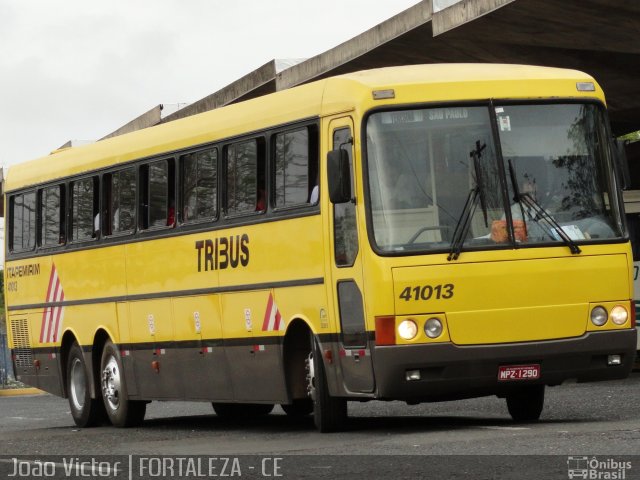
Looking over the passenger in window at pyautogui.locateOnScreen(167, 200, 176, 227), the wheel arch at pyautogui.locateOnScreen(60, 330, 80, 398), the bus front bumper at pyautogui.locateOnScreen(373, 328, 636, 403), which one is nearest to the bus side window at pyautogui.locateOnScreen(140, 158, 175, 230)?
the passenger in window at pyautogui.locateOnScreen(167, 200, 176, 227)

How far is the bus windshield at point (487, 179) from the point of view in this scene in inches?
575

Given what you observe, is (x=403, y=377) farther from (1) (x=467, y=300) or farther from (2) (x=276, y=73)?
(2) (x=276, y=73)

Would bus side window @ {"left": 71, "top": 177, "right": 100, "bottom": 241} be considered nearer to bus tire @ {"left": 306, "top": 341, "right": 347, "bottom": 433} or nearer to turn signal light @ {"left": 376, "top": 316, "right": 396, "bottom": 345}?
bus tire @ {"left": 306, "top": 341, "right": 347, "bottom": 433}

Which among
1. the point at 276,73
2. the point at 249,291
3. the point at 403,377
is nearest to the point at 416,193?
the point at 403,377

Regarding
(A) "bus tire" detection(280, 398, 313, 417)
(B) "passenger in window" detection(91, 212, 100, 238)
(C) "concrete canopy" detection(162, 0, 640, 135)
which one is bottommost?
(A) "bus tire" detection(280, 398, 313, 417)

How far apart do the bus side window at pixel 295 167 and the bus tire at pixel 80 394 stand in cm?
548

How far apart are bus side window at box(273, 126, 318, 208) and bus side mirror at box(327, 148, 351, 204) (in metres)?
0.80

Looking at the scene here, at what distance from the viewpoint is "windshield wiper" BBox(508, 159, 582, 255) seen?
1481cm

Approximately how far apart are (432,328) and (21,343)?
380 inches

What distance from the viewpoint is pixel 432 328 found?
14.5 metres

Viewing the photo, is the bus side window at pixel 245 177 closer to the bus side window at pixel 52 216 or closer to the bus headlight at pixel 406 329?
the bus headlight at pixel 406 329

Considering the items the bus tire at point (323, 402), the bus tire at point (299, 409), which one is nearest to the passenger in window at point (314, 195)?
the bus tire at point (323, 402)

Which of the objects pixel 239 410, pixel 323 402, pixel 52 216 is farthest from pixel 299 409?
pixel 323 402

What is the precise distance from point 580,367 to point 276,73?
23574mm
